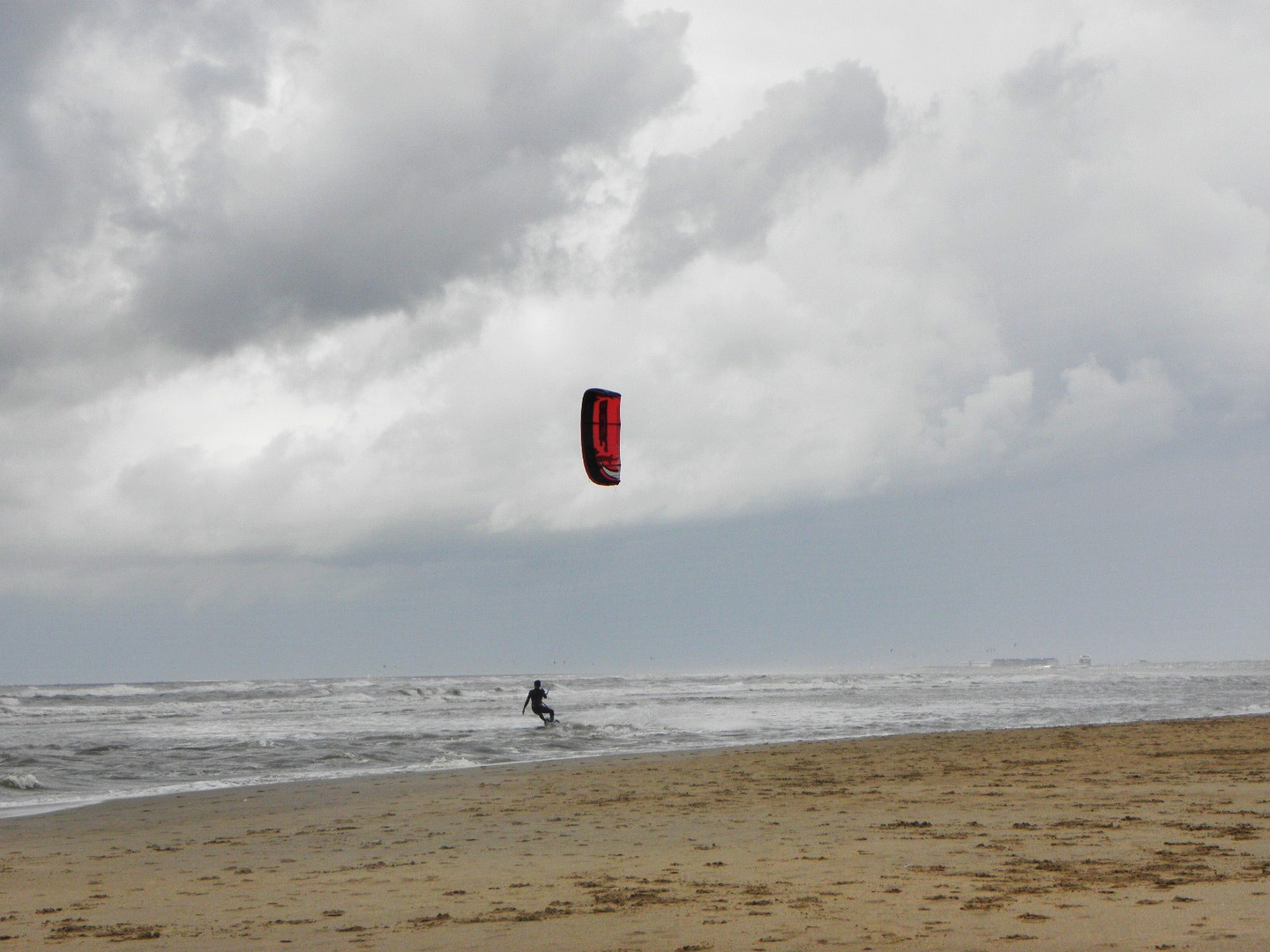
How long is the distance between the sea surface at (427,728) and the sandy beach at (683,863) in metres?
3.65

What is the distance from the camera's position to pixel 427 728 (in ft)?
100

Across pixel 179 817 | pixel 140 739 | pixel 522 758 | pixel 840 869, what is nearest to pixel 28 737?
pixel 140 739

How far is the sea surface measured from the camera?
1931 centimetres

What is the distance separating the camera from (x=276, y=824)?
1251cm

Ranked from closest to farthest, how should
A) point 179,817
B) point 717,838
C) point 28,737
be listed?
point 717,838 < point 179,817 < point 28,737

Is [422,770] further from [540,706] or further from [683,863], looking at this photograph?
[683,863]

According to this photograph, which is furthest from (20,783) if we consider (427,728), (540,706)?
(427,728)

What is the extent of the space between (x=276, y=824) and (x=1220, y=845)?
9.48 metres

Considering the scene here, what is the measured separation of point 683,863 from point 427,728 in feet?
74.3

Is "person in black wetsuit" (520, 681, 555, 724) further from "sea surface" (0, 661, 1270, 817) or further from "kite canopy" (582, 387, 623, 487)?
"kite canopy" (582, 387, 623, 487)

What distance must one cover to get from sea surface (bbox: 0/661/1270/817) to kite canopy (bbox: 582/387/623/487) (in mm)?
6894

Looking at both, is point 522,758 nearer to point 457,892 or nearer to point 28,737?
point 457,892

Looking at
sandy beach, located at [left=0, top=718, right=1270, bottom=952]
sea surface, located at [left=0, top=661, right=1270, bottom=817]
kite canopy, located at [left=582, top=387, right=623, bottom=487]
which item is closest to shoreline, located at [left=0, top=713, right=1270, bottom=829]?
sea surface, located at [left=0, top=661, right=1270, bottom=817]

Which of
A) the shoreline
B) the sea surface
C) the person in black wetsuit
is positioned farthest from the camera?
the person in black wetsuit
